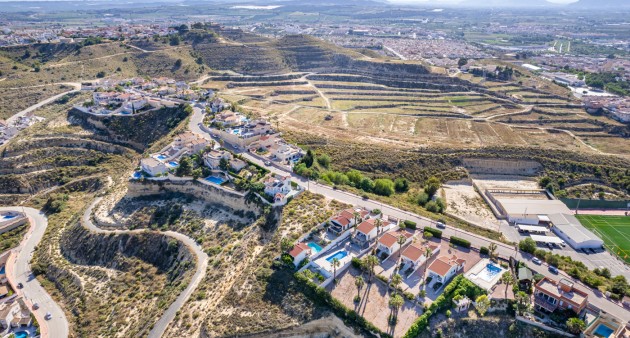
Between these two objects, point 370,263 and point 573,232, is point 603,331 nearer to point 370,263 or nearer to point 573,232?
point 370,263

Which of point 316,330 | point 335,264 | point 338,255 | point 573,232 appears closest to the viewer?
point 316,330

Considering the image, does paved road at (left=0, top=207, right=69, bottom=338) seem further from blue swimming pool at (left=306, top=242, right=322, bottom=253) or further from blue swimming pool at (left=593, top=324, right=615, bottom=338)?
blue swimming pool at (left=593, top=324, right=615, bottom=338)

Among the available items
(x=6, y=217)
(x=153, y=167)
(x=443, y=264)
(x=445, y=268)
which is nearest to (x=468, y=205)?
(x=443, y=264)

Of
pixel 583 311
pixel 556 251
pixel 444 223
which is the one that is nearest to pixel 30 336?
pixel 444 223

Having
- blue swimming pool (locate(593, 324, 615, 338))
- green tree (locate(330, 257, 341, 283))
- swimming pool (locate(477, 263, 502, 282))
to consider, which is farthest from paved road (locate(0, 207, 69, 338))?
blue swimming pool (locate(593, 324, 615, 338))

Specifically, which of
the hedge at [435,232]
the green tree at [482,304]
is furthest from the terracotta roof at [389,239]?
the green tree at [482,304]

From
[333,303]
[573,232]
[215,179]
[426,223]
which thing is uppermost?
[215,179]
